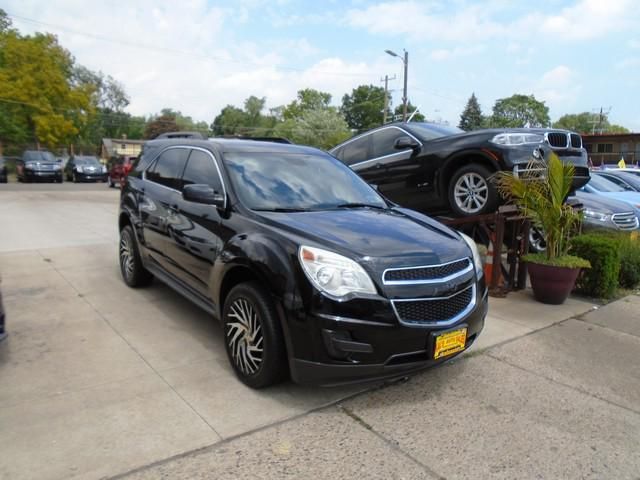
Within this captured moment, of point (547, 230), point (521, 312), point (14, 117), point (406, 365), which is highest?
point (14, 117)

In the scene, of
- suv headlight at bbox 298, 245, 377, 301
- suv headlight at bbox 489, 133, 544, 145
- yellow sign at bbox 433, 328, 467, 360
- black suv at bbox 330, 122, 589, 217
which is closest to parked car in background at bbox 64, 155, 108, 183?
black suv at bbox 330, 122, 589, 217

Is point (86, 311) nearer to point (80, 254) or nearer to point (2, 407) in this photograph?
point (2, 407)

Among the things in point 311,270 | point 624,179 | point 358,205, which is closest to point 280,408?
point 311,270

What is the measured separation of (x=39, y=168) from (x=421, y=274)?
2661 cm

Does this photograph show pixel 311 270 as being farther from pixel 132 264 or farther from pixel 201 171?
pixel 132 264

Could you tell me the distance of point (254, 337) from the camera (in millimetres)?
3316

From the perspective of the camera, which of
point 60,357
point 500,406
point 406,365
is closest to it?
point 406,365

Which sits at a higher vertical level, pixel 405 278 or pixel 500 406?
pixel 405 278

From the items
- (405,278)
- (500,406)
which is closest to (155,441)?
(405,278)

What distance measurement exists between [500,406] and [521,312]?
2.44 meters

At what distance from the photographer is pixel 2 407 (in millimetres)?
3154

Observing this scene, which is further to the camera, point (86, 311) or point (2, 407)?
point (86, 311)

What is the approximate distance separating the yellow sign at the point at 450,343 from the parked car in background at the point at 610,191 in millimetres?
8057

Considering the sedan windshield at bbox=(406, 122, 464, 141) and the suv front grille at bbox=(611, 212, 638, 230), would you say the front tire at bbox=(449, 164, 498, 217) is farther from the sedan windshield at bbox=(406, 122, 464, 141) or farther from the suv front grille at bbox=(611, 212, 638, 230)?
the suv front grille at bbox=(611, 212, 638, 230)
